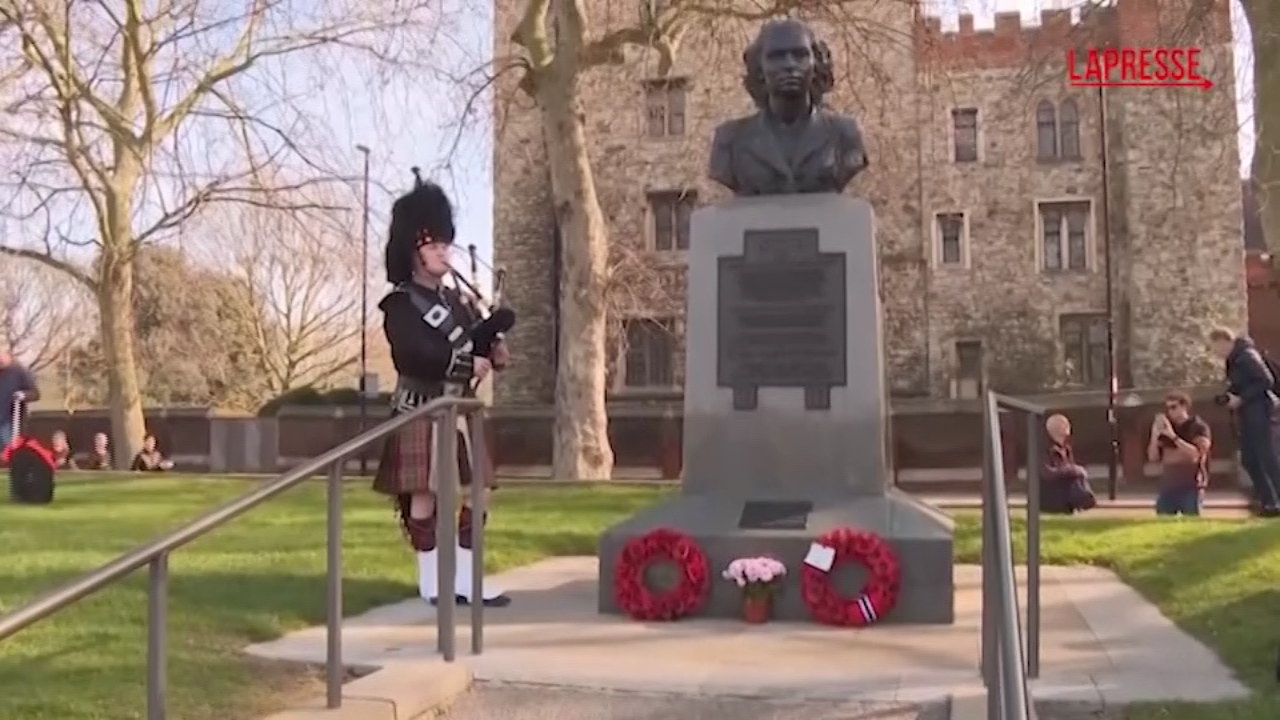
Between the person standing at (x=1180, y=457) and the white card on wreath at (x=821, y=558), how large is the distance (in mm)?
8631

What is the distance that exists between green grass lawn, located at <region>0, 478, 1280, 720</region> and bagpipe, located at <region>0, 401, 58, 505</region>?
30cm

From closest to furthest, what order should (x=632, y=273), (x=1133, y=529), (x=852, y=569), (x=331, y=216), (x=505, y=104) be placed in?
(x=852, y=569), (x=1133, y=529), (x=505, y=104), (x=331, y=216), (x=632, y=273)

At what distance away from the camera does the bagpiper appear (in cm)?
732

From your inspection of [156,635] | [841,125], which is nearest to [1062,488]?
[841,125]

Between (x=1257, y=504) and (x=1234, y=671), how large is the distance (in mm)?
9602

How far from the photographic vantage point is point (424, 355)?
7375mm

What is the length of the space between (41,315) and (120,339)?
2703 centimetres

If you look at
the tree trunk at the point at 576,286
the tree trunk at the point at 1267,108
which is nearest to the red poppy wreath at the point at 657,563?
the tree trunk at the point at 1267,108

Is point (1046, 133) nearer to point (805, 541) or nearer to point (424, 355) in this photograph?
point (805, 541)

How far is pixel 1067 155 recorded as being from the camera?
40.5 m

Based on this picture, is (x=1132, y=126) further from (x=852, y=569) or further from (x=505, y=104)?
(x=852, y=569)

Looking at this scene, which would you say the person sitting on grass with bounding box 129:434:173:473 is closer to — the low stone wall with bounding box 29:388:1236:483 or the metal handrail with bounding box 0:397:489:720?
the low stone wall with bounding box 29:388:1236:483

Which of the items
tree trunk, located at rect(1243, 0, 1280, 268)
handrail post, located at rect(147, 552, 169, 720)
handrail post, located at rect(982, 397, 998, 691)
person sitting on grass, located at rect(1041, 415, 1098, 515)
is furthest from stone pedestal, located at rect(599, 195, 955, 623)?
person sitting on grass, located at rect(1041, 415, 1098, 515)

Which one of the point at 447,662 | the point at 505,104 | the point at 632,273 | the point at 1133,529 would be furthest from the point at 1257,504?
the point at 632,273
